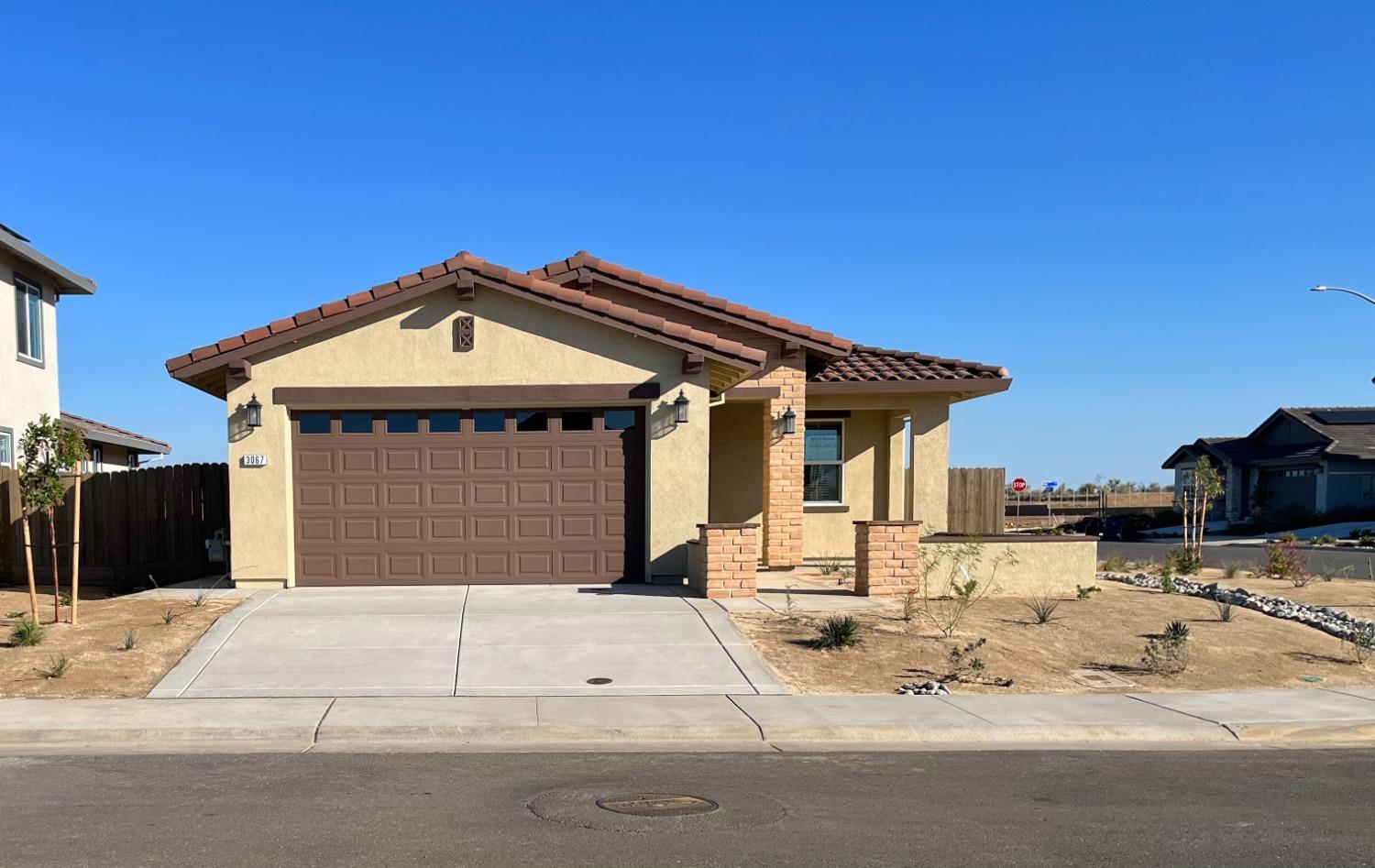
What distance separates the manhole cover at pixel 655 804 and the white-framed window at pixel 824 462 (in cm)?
1165

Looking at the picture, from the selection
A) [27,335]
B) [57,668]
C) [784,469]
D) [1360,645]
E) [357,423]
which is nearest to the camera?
[57,668]

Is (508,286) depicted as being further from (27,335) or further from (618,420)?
(27,335)

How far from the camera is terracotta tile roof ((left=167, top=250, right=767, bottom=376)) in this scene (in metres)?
12.7

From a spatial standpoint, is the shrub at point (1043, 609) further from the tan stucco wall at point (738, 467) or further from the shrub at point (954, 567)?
the tan stucco wall at point (738, 467)

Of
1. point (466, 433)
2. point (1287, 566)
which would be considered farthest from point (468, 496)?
point (1287, 566)

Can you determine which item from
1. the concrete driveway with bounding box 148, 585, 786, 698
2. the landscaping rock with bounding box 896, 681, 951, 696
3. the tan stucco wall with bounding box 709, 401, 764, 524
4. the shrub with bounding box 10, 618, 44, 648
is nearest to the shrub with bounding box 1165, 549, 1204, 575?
the tan stucco wall with bounding box 709, 401, 764, 524

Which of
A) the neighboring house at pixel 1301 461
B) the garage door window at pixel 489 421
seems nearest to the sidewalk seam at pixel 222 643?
the garage door window at pixel 489 421

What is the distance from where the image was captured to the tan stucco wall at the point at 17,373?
→ 18.0 metres

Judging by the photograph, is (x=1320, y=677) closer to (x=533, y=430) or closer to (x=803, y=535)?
(x=803, y=535)

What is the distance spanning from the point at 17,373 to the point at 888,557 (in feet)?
56.7

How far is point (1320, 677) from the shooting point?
10039mm

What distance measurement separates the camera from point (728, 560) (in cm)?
1247

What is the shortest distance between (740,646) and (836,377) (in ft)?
23.9

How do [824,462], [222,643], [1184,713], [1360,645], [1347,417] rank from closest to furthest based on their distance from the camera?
[1184,713], [222,643], [1360,645], [824,462], [1347,417]
